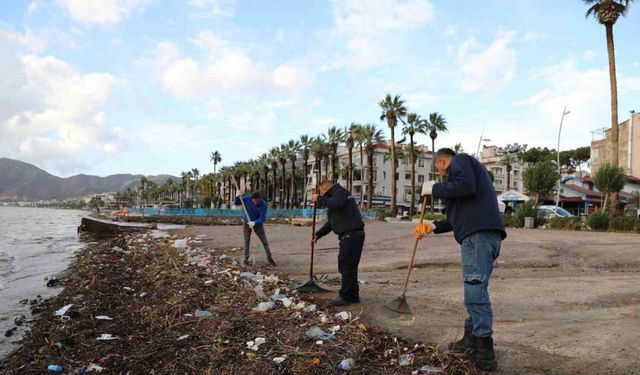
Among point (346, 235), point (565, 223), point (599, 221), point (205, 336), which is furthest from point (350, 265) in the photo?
point (565, 223)

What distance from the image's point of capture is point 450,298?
6.09m

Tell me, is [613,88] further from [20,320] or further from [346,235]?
[20,320]

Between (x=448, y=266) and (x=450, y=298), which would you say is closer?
(x=450, y=298)

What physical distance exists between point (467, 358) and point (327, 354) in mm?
1172

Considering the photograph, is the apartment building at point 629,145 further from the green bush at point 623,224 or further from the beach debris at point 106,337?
the beach debris at point 106,337

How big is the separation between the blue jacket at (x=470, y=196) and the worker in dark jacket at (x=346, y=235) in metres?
2.17

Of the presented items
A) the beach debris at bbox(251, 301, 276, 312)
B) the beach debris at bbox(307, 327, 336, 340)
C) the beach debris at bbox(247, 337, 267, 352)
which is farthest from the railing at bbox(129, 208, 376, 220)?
the beach debris at bbox(247, 337, 267, 352)

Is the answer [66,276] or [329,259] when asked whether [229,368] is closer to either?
[329,259]

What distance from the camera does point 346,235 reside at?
5957mm

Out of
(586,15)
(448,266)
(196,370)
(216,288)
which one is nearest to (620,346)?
(196,370)

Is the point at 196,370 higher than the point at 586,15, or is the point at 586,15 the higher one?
the point at 586,15

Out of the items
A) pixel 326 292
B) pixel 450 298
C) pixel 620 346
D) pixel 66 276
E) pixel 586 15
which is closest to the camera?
pixel 620 346

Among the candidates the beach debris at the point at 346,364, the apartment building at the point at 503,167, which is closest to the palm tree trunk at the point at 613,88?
the beach debris at the point at 346,364

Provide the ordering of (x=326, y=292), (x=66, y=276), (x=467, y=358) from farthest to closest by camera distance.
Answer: (x=66, y=276), (x=326, y=292), (x=467, y=358)
